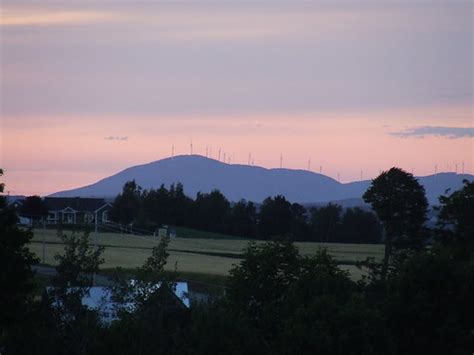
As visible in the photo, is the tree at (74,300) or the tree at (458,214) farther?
the tree at (458,214)

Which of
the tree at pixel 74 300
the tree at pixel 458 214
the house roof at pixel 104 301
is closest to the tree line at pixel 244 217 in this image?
the tree at pixel 458 214

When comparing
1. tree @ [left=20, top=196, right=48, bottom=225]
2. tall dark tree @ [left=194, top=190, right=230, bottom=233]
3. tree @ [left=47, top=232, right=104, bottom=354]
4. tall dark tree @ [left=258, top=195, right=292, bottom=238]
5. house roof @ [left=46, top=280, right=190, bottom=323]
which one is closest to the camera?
tree @ [left=47, top=232, right=104, bottom=354]

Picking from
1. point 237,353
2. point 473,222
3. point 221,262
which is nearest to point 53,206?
point 221,262

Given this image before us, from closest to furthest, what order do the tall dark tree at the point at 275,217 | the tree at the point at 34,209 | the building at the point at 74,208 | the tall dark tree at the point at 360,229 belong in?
1. the tree at the point at 34,209
2. the tall dark tree at the point at 275,217
3. the tall dark tree at the point at 360,229
4. the building at the point at 74,208

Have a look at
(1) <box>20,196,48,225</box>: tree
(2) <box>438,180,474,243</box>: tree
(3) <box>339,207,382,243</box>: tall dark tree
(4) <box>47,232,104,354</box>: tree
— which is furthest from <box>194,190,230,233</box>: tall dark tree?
(4) <box>47,232,104,354</box>: tree

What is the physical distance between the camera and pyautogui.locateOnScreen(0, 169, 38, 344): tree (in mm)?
37875

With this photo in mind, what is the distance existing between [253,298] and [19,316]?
1240cm

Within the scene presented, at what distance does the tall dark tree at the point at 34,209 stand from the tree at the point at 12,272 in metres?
69.2

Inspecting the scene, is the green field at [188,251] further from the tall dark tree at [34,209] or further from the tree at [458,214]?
the tree at [458,214]

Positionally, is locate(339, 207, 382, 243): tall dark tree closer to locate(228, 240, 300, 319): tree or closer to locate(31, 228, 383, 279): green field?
locate(31, 228, 383, 279): green field

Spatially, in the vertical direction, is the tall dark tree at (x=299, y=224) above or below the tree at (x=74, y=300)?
above

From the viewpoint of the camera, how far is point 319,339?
41.4 metres

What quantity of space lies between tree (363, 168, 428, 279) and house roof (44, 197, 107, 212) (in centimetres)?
7050

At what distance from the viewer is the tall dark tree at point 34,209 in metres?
111
